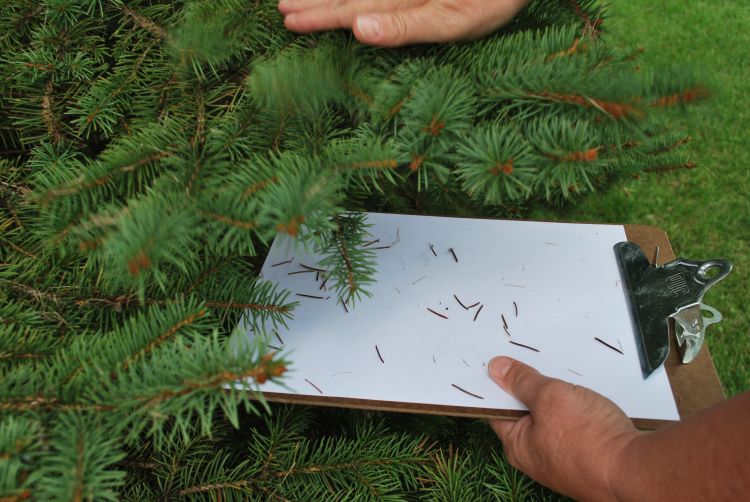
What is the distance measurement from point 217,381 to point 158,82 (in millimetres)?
506

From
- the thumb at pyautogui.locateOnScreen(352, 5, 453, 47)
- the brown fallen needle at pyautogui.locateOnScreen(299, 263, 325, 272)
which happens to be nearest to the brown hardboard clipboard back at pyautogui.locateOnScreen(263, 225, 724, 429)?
the brown fallen needle at pyautogui.locateOnScreen(299, 263, 325, 272)

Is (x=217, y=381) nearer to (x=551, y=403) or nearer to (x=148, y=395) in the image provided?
(x=148, y=395)

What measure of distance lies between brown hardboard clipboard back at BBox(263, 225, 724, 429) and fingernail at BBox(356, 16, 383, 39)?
1.61 ft

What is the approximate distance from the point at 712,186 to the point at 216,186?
2.59 meters

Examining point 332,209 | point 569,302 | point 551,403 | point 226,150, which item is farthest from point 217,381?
point 569,302

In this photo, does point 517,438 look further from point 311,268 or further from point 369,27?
point 369,27

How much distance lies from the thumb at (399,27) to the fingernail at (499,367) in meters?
0.47

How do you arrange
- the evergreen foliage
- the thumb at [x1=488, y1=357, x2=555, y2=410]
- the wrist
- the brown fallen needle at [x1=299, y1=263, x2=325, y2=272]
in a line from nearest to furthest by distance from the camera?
the evergreen foliage, the wrist, the thumb at [x1=488, y1=357, x2=555, y2=410], the brown fallen needle at [x1=299, y1=263, x2=325, y2=272]

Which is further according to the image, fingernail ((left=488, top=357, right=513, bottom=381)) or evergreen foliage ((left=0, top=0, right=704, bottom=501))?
fingernail ((left=488, top=357, right=513, bottom=381))

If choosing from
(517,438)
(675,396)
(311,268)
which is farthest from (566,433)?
(311,268)

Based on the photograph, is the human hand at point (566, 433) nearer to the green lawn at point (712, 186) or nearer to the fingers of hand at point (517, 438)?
the fingers of hand at point (517, 438)

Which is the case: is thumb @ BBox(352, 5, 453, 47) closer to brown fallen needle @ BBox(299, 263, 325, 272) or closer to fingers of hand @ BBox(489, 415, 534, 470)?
brown fallen needle @ BBox(299, 263, 325, 272)

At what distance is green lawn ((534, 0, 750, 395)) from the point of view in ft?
6.90

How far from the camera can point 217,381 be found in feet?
1.59
